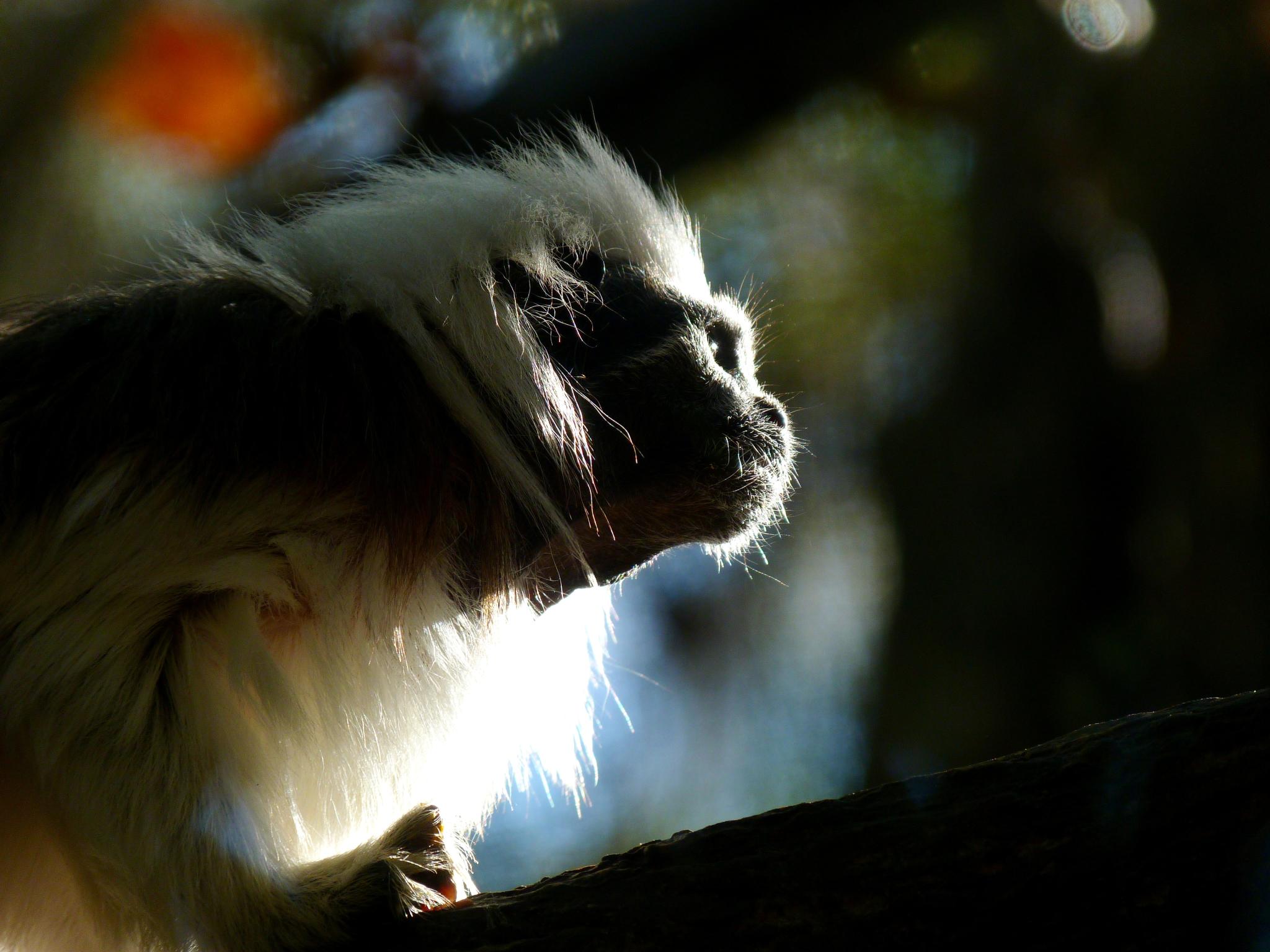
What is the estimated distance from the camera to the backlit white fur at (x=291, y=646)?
156 cm

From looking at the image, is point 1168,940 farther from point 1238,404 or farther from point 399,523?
point 1238,404

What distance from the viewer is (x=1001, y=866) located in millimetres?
1395

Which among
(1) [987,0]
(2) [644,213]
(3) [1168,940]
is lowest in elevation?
(3) [1168,940]

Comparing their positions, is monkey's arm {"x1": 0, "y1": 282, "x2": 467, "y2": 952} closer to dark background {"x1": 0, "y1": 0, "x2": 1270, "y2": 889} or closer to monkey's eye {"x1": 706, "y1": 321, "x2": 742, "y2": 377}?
monkey's eye {"x1": 706, "y1": 321, "x2": 742, "y2": 377}

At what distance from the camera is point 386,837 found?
1.75m

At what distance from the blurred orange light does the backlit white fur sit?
1448 mm

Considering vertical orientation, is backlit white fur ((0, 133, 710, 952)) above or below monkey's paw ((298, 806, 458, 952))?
above

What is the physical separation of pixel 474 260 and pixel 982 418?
3.88m

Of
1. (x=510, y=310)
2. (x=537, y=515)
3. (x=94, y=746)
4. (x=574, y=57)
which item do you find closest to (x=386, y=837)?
(x=94, y=746)

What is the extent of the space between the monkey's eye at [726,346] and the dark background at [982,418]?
184 cm

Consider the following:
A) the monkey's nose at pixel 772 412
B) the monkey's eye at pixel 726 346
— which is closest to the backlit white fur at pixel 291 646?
the monkey's eye at pixel 726 346

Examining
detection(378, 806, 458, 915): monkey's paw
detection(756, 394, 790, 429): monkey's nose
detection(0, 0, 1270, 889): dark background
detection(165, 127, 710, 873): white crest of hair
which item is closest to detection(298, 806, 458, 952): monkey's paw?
detection(378, 806, 458, 915): monkey's paw

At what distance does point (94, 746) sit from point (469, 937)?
0.60 m

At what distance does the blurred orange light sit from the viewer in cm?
353
